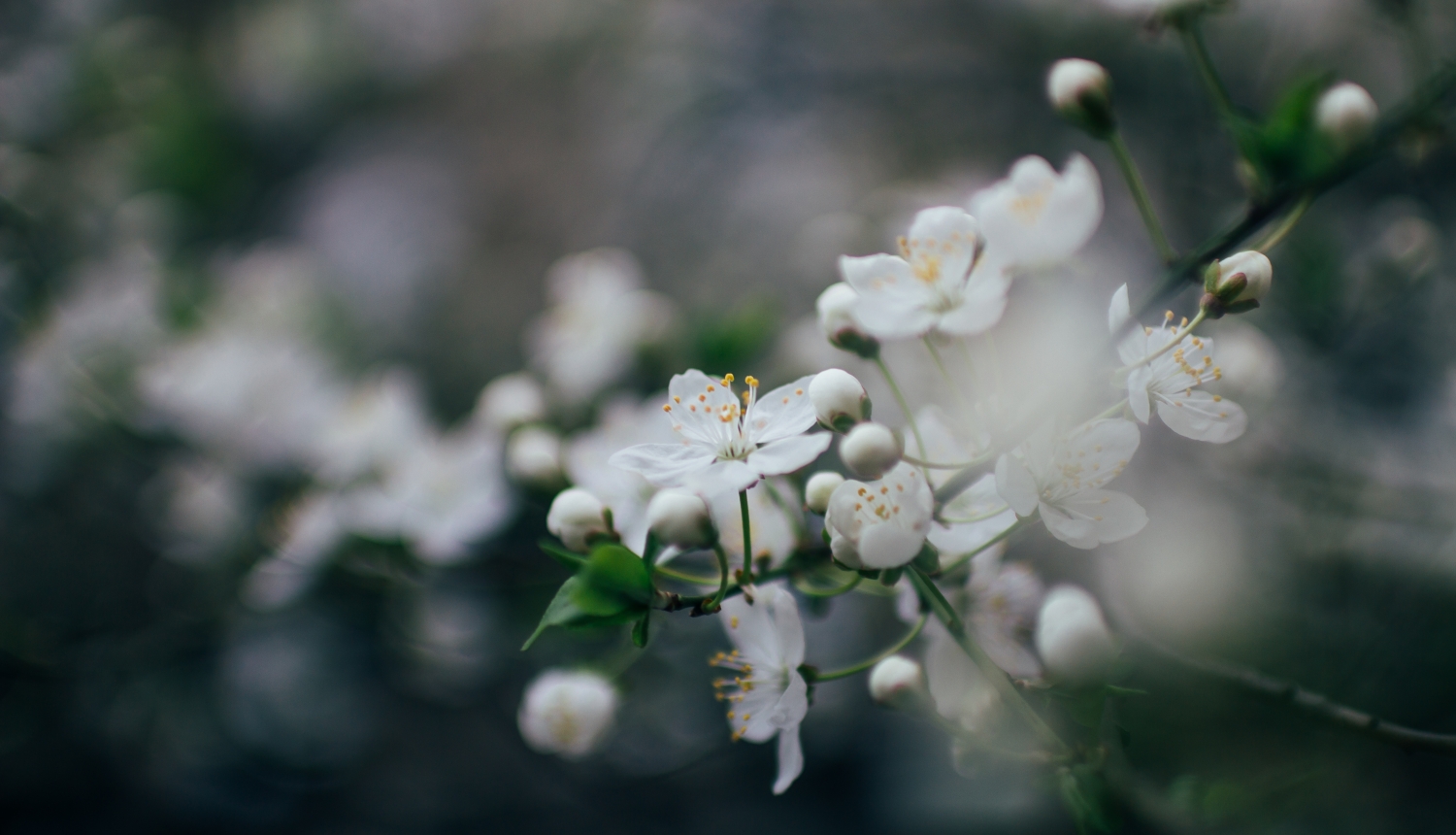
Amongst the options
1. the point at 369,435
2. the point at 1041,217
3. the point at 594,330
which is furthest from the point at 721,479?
the point at 369,435

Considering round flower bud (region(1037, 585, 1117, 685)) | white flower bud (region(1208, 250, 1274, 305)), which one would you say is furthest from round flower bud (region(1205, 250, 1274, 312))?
round flower bud (region(1037, 585, 1117, 685))

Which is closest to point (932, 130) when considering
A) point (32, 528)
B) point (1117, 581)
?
point (1117, 581)

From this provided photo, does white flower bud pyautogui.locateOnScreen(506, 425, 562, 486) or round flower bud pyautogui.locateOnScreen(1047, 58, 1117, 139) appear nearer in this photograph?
round flower bud pyautogui.locateOnScreen(1047, 58, 1117, 139)

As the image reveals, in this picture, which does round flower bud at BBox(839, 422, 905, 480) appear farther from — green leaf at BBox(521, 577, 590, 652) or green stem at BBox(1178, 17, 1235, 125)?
green stem at BBox(1178, 17, 1235, 125)

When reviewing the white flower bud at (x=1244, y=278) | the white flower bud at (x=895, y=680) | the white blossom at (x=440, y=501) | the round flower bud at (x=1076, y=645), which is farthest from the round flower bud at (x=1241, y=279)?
the white blossom at (x=440, y=501)

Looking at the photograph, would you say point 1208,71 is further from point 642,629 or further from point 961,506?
point 642,629

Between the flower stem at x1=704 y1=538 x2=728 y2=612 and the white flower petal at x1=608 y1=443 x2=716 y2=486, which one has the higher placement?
→ the white flower petal at x1=608 y1=443 x2=716 y2=486

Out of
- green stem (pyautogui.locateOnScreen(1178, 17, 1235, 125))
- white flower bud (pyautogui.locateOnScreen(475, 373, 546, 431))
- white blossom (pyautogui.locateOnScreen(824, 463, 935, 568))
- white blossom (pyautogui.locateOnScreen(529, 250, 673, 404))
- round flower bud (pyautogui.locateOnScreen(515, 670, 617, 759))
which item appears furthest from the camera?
white blossom (pyautogui.locateOnScreen(529, 250, 673, 404))
